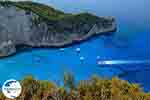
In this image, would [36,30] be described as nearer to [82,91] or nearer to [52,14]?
[52,14]

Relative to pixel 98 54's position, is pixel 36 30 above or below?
above

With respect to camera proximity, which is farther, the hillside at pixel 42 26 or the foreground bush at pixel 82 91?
the hillside at pixel 42 26

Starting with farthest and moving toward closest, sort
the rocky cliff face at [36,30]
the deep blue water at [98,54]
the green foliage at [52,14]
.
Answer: the green foliage at [52,14] < the rocky cliff face at [36,30] < the deep blue water at [98,54]

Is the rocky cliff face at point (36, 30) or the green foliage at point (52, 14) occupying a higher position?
the green foliage at point (52, 14)

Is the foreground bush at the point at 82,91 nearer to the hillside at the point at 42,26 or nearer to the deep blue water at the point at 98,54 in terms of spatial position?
the deep blue water at the point at 98,54

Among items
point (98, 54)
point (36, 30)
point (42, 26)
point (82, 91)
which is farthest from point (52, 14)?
point (82, 91)

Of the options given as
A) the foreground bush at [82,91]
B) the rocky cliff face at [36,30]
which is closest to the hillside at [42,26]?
the rocky cliff face at [36,30]

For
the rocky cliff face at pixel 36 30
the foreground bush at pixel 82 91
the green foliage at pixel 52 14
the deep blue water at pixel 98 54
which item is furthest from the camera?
the green foliage at pixel 52 14
